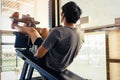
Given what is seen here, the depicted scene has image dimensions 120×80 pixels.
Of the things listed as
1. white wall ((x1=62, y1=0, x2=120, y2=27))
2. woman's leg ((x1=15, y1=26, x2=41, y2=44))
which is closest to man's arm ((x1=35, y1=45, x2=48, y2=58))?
woman's leg ((x1=15, y1=26, x2=41, y2=44))

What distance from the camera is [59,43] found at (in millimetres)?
1564

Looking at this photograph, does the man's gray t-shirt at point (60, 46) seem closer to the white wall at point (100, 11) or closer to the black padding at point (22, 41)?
the black padding at point (22, 41)

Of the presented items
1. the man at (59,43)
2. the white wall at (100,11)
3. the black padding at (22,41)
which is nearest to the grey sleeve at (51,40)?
the man at (59,43)

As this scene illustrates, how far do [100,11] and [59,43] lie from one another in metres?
1.63

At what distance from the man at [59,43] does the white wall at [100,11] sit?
1260 millimetres

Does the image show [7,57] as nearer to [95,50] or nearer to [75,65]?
[75,65]

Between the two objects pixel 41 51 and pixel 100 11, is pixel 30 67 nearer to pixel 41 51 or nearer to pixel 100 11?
pixel 41 51

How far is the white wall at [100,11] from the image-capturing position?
2777 millimetres

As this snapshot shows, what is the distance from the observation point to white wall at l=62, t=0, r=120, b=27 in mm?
2777

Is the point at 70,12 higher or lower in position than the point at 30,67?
higher

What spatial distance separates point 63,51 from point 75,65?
72.2 inches

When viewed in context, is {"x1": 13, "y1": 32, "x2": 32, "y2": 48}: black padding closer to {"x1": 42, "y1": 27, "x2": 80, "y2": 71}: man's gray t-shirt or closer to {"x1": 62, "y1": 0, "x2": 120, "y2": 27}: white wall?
{"x1": 42, "y1": 27, "x2": 80, "y2": 71}: man's gray t-shirt

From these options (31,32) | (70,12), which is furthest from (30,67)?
(70,12)

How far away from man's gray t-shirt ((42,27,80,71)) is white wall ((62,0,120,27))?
1309 millimetres
